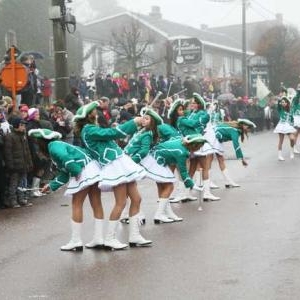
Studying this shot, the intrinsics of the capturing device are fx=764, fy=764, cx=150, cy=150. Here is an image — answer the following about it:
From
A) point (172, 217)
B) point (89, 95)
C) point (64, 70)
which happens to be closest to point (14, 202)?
point (172, 217)

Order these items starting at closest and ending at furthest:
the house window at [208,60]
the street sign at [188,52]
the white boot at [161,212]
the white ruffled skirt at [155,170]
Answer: the white ruffled skirt at [155,170]
the white boot at [161,212]
the street sign at [188,52]
the house window at [208,60]

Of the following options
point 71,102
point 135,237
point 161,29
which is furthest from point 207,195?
point 161,29

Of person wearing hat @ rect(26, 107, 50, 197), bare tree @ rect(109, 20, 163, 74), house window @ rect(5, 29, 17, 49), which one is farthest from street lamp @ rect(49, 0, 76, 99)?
bare tree @ rect(109, 20, 163, 74)

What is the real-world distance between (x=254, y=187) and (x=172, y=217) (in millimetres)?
3928

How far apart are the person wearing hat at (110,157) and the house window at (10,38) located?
94.7 feet

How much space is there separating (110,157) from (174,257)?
55.4 inches

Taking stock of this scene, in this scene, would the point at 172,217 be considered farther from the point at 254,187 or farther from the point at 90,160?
the point at 254,187

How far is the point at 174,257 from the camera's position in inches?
336

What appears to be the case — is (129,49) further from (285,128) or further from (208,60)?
(285,128)

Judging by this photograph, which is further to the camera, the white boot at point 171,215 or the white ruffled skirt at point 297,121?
the white ruffled skirt at point 297,121

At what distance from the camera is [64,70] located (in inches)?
709

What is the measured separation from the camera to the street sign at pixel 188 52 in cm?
3881

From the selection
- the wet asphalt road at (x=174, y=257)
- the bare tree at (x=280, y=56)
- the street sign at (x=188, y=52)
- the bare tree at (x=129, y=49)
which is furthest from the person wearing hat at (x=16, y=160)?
the bare tree at (x=280, y=56)

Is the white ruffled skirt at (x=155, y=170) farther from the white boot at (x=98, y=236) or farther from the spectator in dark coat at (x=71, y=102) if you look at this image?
the spectator in dark coat at (x=71, y=102)
